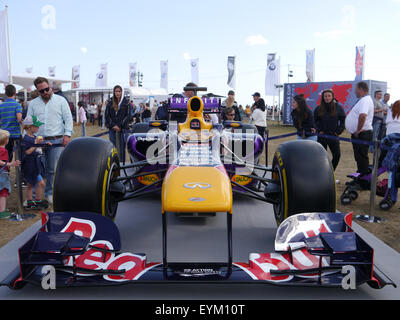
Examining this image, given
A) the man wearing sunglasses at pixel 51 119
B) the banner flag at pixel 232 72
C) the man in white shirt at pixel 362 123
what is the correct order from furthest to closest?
the banner flag at pixel 232 72, the man in white shirt at pixel 362 123, the man wearing sunglasses at pixel 51 119

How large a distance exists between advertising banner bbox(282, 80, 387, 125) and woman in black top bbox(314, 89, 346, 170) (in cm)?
1149

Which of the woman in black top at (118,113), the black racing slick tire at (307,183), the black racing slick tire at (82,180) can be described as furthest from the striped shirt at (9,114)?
the black racing slick tire at (307,183)

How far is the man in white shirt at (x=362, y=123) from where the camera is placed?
5.69 meters

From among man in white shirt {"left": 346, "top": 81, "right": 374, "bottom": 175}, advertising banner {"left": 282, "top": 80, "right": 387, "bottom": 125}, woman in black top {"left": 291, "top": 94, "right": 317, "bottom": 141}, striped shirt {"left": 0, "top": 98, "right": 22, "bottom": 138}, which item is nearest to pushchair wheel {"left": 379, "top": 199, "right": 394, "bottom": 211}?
man in white shirt {"left": 346, "top": 81, "right": 374, "bottom": 175}

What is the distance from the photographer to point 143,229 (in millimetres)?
3834

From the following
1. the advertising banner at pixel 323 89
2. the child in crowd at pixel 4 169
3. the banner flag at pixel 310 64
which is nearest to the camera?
the child in crowd at pixel 4 169

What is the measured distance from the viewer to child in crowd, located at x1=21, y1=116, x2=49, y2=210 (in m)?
4.77

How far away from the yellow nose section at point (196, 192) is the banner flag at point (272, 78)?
26.3m

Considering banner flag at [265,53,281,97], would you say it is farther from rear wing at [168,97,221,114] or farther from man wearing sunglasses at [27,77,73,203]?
man wearing sunglasses at [27,77,73,203]

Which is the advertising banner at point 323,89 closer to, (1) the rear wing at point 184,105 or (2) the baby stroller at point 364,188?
(2) the baby stroller at point 364,188

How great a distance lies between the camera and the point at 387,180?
5.08 m

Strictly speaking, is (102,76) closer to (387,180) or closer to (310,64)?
(310,64)
